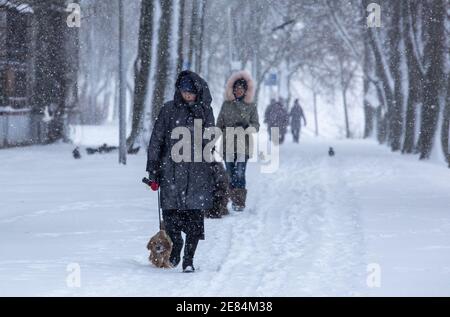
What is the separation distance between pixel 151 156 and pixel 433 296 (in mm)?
2671

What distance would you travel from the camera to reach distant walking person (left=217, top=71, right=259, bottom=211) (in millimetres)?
13164

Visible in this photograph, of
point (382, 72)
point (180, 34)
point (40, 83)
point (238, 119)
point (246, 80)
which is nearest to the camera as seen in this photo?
point (246, 80)

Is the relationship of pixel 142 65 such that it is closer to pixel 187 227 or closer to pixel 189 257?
pixel 187 227

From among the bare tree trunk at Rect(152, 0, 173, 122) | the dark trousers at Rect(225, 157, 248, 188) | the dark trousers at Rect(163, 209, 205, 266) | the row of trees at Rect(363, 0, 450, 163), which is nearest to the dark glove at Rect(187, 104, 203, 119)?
the dark trousers at Rect(163, 209, 205, 266)

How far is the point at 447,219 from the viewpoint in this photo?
42.1ft

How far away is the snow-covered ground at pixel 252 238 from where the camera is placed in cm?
795

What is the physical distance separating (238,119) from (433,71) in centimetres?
1254

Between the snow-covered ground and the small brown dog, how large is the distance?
14cm

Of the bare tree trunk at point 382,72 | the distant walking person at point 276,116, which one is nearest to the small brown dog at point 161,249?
the bare tree trunk at point 382,72

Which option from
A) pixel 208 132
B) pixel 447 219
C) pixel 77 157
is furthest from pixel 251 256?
pixel 77 157

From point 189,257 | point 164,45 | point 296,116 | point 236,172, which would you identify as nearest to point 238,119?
point 236,172

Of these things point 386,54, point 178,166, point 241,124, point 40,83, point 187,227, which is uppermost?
point 386,54

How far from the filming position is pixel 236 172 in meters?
13.5

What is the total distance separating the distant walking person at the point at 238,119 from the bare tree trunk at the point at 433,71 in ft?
38.4
